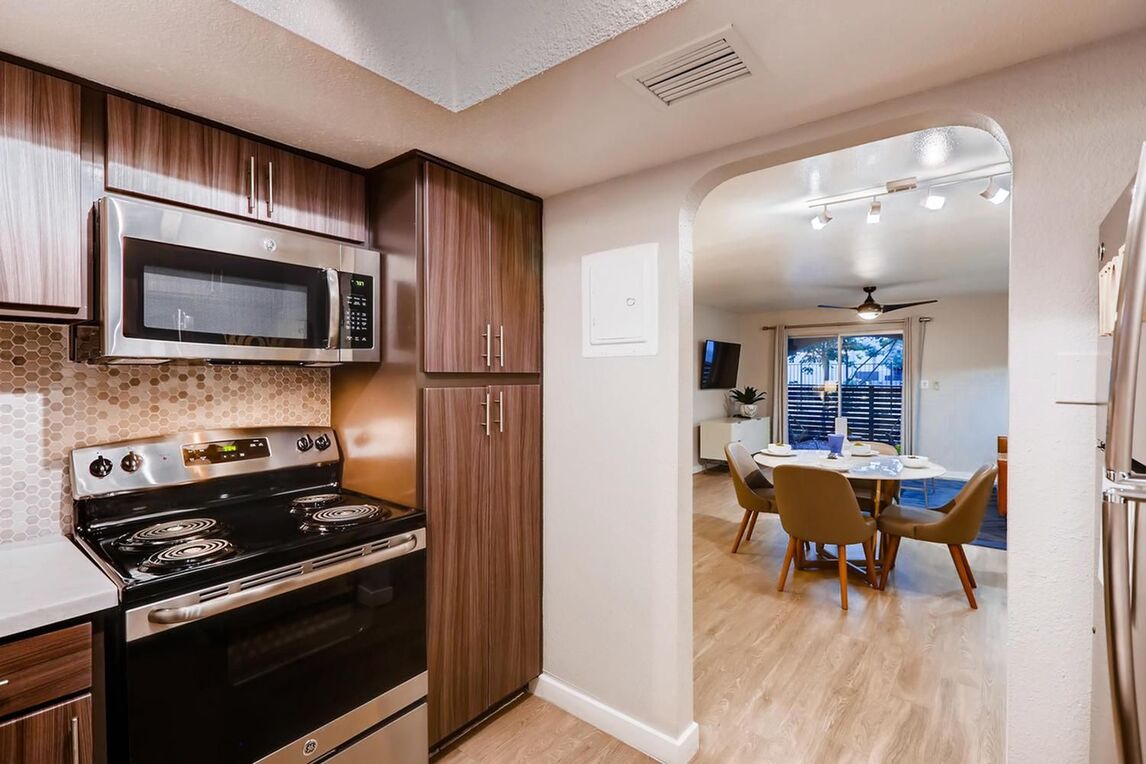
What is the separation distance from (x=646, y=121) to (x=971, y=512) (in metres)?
2.96

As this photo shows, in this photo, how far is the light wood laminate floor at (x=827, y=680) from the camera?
6.64 ft

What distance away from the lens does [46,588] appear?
1.22 m

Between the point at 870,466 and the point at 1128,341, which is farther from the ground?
the point at 1128,341

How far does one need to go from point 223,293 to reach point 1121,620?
2.08 meters

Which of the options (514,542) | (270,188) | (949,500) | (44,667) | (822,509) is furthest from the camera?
(949,500)

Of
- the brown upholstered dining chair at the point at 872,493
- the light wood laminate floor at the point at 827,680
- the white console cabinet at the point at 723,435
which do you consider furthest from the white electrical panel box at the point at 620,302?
the white console cabinet at the point at 723,435

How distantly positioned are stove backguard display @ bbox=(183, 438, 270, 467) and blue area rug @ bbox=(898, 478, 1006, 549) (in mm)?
4763

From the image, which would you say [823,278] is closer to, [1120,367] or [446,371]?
[446,371]

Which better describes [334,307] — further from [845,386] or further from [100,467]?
[845,386]

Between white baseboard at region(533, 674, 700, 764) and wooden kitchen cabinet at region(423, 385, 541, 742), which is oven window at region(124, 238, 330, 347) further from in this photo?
white baseboard at region(533, 674, 700, 764)

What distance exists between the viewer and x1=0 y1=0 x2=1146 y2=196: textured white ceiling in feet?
3.79

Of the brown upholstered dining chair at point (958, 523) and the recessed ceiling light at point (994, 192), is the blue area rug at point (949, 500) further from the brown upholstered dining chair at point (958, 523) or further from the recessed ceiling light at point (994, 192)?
the recessed ceiling light at point (994, 192)

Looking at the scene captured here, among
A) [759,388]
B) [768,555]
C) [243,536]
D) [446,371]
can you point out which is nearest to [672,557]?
[446,371]

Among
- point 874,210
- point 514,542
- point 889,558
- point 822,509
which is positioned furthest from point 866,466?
point 514,542
